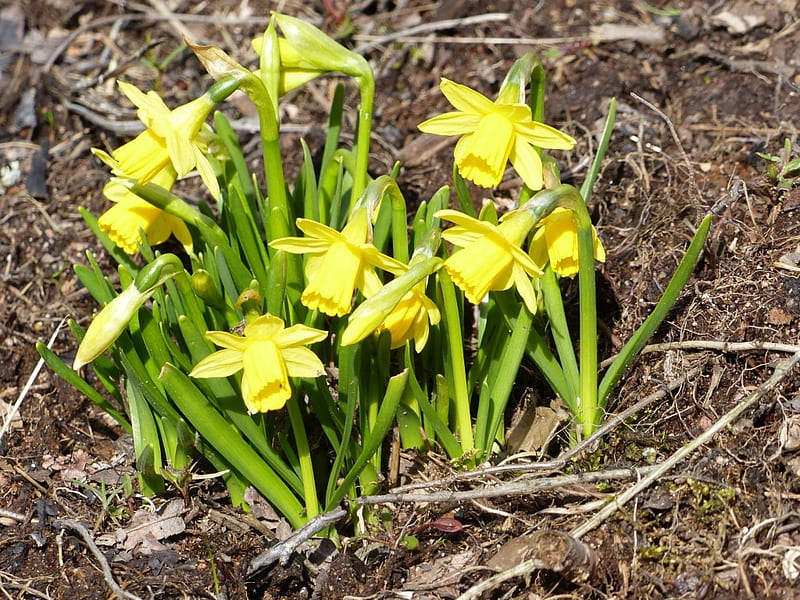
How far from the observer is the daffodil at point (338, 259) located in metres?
2.01

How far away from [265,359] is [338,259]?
0.99 ft

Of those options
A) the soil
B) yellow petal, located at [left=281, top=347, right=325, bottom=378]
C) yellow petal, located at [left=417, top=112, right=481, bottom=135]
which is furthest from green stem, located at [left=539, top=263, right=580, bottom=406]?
yellow petal, located at [left=281, top=347, right=325, bottom=378]

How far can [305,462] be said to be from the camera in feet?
7.50

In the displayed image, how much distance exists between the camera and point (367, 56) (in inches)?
166

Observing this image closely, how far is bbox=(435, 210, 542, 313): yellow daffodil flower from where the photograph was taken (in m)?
1.96

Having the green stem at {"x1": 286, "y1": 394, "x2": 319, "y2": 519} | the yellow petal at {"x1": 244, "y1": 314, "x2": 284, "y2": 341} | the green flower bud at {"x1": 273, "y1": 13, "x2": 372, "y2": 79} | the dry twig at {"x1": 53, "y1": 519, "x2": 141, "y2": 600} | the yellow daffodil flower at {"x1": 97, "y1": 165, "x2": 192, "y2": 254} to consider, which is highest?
the green flower bud at {"x1": 273, "y1": 13, "x2": 372, "y2": 79}

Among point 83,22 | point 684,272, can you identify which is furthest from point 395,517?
point 83,22

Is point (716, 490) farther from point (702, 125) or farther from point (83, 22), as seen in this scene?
point (83, 22)

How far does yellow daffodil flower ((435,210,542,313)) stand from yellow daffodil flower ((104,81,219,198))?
67cm

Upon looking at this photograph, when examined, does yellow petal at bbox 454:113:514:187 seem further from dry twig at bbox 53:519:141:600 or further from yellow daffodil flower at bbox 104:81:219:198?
dry twig at bbox 53:519:141:600

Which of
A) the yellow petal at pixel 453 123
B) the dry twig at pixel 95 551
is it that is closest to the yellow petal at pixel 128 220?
the dry twig at pixel 95 551

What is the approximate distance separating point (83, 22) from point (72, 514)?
3199 millimetres

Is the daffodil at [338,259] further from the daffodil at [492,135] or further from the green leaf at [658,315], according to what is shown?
the green leaf at [658,315]

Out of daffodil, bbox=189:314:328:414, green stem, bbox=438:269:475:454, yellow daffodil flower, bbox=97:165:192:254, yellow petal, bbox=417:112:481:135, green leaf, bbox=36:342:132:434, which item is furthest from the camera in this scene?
yellow daffodil flower, bbox=97:165:192:254
